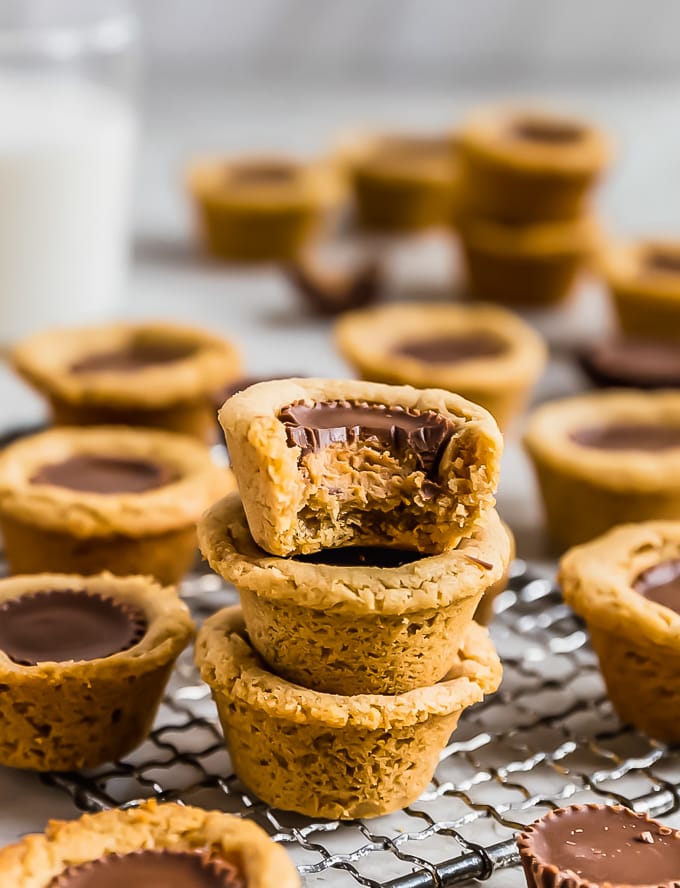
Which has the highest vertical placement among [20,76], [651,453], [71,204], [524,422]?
[20,76]

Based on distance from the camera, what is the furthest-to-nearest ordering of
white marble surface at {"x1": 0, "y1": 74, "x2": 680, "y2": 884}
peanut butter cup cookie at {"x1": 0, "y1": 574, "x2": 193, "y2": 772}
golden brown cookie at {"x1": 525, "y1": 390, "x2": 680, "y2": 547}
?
white marble surface at {"x1": 0, "y1": 74, "x2": 680, "y2": 884} < golden brown cookie at {"x1": 525, "y1": 390, "x2": 680, "y2": 547} < peanut butter cup cookie at {"x1": 0, "y1": 574, "x2": 193, "y2": 772}

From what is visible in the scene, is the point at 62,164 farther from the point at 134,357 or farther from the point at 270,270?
the point at 270,270

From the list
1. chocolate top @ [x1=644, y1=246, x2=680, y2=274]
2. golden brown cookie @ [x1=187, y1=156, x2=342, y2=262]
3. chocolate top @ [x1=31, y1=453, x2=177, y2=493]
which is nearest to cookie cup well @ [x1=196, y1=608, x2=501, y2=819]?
chocolate top @ [x1=31, y1=453, x2=177, y2=493]

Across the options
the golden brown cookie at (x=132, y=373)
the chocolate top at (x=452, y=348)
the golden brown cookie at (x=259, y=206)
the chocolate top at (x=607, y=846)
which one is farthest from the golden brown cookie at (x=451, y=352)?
the chocolate top at (x=607, y=846)

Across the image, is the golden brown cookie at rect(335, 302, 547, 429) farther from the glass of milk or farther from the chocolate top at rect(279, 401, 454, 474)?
the chocolate top at rect(279, 401, 454, 474)

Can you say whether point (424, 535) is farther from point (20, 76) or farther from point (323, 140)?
point (323, 140)

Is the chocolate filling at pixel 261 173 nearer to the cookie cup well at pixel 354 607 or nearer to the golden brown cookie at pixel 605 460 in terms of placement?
the golden brown cookie at pixel 605 460

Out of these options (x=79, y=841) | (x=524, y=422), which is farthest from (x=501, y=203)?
(x=79, y=841)
